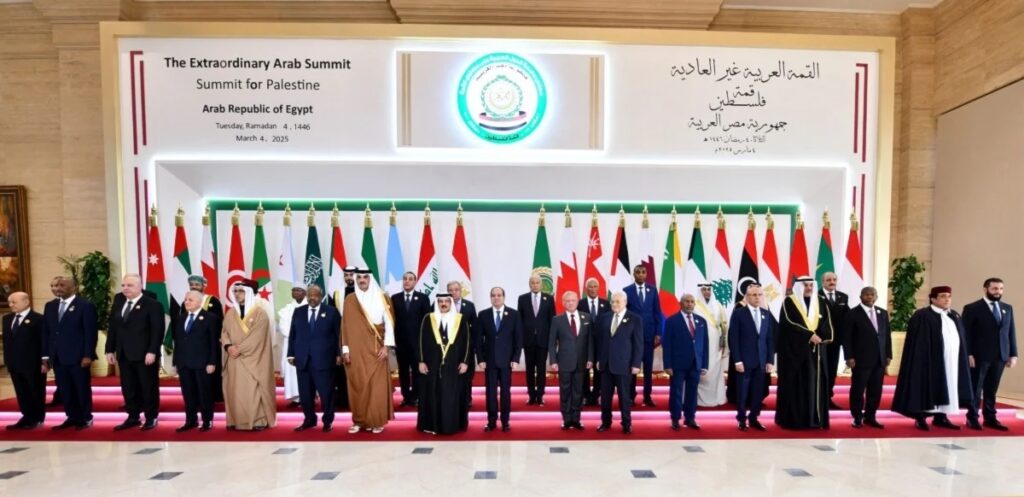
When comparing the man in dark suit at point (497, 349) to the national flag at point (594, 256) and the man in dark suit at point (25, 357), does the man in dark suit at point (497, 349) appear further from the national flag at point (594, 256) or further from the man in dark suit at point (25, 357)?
the man in dark suit at point (25, 357)

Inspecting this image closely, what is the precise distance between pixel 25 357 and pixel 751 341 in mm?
6295

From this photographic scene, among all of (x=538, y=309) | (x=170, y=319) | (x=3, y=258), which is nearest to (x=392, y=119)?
(x=538, y=309)

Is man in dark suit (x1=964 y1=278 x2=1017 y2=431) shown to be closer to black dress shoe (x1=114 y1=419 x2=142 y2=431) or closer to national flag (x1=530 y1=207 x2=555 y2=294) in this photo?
national flag (x1=530 y1=207 x2=555 y2=294)

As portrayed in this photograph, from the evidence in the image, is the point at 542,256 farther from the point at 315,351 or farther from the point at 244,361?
the point at 244,361

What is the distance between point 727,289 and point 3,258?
937cm

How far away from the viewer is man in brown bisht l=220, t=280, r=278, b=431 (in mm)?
4297

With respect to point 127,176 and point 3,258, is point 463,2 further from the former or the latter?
point 3,258

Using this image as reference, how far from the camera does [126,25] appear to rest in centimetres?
560

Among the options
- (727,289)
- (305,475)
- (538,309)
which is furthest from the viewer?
(727,289)

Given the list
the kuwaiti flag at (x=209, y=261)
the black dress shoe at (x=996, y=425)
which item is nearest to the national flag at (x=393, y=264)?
the kuwaiti flag at (x=209, y=261)

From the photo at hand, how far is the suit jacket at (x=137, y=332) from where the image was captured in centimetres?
433

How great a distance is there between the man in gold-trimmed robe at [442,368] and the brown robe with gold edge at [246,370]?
139 cm

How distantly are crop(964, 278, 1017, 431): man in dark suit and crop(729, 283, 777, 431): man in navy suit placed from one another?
1831mm

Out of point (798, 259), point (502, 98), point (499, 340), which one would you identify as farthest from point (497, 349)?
point (798, 259)
